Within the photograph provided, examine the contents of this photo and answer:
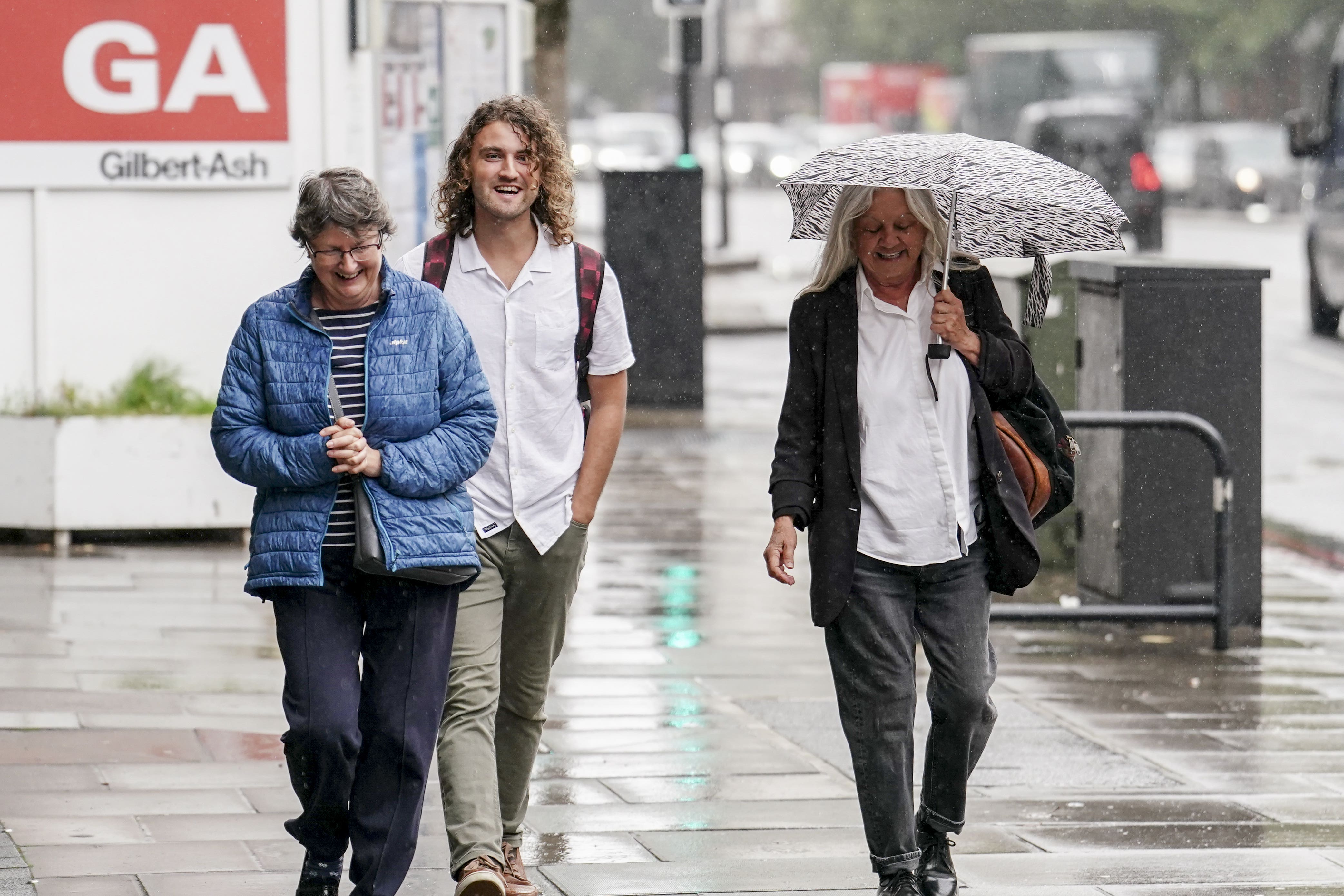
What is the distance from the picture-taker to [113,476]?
31.5 ft

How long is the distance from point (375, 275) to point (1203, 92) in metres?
67.3

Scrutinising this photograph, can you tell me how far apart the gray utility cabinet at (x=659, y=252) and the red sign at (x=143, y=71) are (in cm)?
454

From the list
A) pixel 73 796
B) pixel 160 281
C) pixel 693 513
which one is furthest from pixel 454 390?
pixel 693 513

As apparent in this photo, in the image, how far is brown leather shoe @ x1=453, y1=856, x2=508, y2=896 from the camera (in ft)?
14.6

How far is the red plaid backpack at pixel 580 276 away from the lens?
15.7ft

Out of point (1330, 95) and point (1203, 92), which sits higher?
point (1203, 92)

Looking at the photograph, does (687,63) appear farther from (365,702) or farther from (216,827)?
(365,702)

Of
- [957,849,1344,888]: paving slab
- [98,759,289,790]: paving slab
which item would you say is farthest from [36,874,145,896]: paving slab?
[957,849,1344,888]: paving slab

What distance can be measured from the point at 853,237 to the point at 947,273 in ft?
0.86

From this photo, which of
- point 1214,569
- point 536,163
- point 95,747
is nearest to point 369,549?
point 536,163

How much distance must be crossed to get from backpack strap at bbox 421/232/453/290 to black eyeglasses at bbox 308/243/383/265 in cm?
33

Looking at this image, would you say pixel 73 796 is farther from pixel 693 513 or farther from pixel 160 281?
pixel 693 513

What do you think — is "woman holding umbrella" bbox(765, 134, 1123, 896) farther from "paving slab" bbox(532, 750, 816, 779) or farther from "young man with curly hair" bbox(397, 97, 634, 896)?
"paving slab" bbox(532, 750, 816, 779)

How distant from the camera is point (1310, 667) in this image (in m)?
7.88
